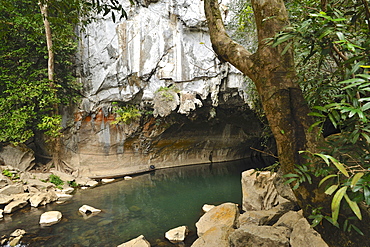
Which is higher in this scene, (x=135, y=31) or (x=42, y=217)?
(x=135, y=31)

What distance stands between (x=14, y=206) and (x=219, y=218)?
17.8ft

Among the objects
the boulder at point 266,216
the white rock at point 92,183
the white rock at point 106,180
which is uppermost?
the boulder at point 266,216

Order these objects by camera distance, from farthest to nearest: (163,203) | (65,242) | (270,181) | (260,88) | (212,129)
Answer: (212,129)
(163,203)
(270,181)
(65,242)
(260,88)

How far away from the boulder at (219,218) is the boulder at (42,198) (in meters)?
4.82

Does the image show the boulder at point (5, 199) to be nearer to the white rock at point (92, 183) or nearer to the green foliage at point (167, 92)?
the white rock at point (92, 183)

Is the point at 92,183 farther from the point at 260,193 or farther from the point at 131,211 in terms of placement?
the point at 260,193

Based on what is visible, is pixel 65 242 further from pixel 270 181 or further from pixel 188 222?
pixel 270 181

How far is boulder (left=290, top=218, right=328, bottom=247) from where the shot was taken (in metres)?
2.49

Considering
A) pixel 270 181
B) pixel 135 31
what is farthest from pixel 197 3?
A: pixel 270 181

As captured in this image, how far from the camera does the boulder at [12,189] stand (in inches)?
260

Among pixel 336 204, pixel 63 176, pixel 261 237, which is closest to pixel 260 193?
pixel 261 237

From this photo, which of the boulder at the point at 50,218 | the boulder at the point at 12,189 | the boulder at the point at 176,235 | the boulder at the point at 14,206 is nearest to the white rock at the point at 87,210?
the boulder at the point at 50,218

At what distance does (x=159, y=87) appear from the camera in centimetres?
1014

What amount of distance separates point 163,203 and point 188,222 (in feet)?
6.12
